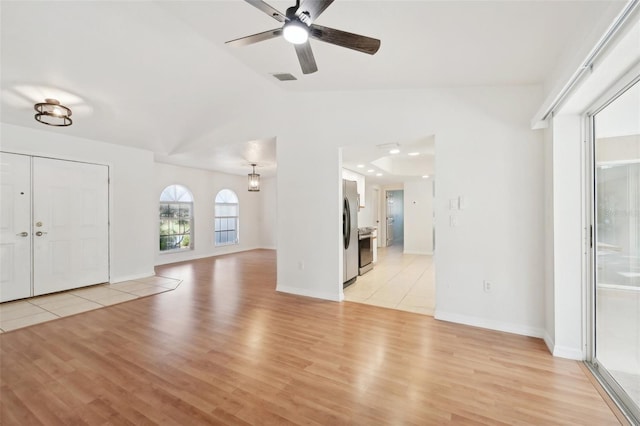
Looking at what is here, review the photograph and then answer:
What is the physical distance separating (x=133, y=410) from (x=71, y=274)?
4.09 metres

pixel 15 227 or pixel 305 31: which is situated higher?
pixel 305 31

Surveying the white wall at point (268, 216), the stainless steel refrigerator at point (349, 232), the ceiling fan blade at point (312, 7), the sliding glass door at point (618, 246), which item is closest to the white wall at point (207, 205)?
the white wall at point (268, 216)

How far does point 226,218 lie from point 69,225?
459 centimetres

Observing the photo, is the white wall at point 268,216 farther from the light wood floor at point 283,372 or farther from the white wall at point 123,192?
the light wood floor at point 283,372

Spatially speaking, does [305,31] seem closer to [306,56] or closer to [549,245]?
[306,56]

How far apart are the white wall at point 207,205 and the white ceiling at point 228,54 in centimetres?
262

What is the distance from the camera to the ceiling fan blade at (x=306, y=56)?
192 centimetres

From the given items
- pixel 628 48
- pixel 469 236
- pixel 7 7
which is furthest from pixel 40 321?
pixel 628 48

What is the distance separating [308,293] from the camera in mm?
4109

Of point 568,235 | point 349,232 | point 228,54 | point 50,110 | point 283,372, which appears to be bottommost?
point 283,372

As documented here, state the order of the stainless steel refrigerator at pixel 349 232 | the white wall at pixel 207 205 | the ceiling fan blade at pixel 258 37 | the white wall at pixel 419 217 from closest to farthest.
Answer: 1. the ceiling fan blade at pixel 258 37
2. the stainless steel refrigerator at pixel 349 232
3. the white wall at pixel 207 205
4. the white wall at pixel 419 217

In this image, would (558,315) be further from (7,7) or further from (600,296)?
(7,7)

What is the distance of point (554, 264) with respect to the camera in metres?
2.41

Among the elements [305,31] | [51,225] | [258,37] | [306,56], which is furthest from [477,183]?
[51,225]
